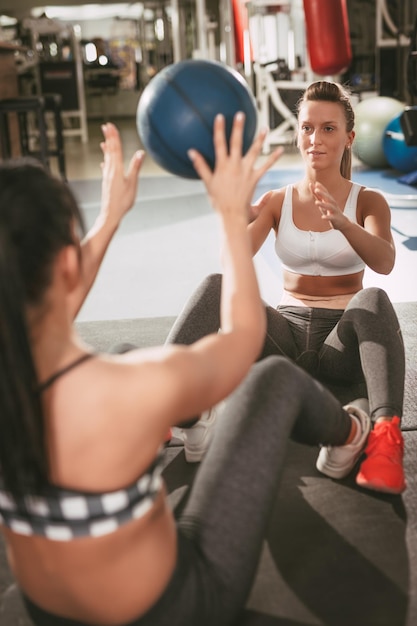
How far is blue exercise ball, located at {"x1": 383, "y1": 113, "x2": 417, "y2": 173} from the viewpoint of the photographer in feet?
19.7

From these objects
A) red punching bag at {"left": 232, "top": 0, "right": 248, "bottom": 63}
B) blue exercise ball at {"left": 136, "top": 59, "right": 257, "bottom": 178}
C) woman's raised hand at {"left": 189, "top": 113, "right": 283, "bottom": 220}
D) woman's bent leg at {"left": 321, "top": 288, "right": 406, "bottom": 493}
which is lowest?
woman's bent leg at {"left": 321, "top": 288, "right": 406, "bottom": 493}

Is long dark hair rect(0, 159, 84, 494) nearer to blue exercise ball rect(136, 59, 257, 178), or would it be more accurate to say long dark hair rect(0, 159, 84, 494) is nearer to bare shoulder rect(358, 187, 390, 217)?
blue exercise ball rect(136, 59, 257, 178)

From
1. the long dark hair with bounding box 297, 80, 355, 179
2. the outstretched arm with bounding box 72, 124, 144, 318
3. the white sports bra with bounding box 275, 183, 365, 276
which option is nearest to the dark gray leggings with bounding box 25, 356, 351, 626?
the outstretched arm with bounding box 72, 124, 144, 318

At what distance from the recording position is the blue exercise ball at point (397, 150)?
6012 mm

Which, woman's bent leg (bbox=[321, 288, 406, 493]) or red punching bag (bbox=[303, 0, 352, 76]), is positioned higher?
red punching bag (bbox=[303, 0, 352, 76])

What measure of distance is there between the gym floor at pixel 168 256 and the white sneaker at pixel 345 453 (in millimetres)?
1601

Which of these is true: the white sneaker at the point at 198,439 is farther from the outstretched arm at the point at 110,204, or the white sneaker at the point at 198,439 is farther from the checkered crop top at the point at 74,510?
the checkered crop top at the point at 74,510

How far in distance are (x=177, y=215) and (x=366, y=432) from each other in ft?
12.7

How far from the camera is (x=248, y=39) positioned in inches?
327

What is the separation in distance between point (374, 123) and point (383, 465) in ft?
17.3

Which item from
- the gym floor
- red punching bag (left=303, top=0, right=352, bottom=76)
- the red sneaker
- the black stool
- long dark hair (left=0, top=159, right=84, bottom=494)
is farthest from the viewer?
red punching bag (left=303, top=0, right=352, bottom=76)

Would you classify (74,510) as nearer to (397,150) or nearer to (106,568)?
(106,568)

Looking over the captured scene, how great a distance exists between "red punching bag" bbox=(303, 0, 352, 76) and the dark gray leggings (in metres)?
5.66

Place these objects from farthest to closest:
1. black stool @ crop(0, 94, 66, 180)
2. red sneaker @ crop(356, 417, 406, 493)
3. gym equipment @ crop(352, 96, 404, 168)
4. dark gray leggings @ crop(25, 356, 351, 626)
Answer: gym equipment @ crop(352, 96, 404, 168) < black stool @ crop(0, 94, 66, 180) < red sneaker @ crop(356, 417, 406, 493) < dark gray leggings @ crop(25, 356, 351, 626)
